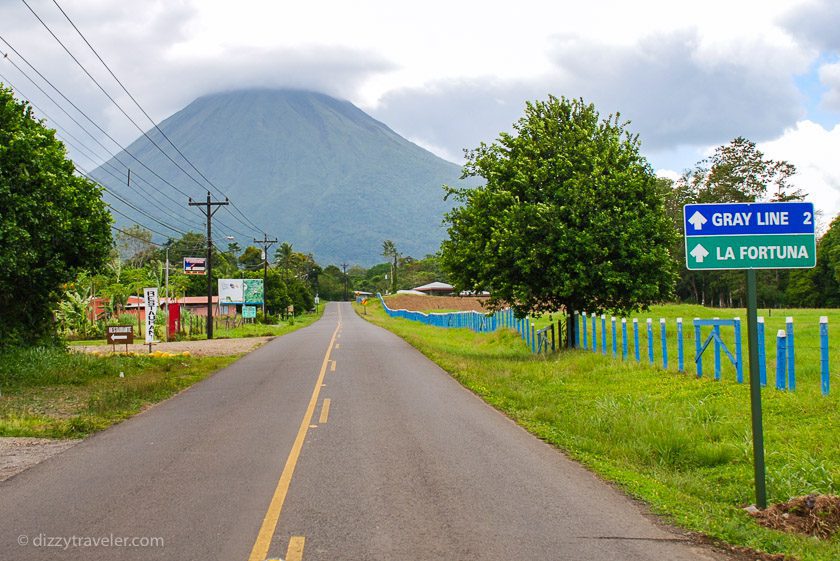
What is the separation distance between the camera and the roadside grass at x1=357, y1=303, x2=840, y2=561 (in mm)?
6875

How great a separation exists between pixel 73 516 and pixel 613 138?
19.6 meters

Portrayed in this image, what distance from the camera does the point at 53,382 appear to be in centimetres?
1769

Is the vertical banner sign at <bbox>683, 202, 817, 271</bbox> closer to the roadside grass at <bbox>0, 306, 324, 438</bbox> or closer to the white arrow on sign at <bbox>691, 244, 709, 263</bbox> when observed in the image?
the white arrow on sign at <bbox>691, 244, 709, 263</bbox>

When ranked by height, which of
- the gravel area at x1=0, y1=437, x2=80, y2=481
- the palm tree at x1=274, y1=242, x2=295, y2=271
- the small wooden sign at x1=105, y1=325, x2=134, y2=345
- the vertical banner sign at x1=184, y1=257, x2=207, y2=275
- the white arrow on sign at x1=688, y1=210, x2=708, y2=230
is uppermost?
the palm tree at x1=274, y1=242, x2=295, y2=271

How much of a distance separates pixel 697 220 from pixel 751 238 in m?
0.56

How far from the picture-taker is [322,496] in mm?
7188

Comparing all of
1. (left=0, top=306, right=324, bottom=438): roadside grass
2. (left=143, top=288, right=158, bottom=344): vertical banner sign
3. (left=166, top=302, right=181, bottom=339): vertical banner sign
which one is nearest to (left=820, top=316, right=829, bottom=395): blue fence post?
(left=0, top=306, right=324, bottom=438): roadside grass

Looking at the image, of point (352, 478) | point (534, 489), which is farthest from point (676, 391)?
point (352, 478)

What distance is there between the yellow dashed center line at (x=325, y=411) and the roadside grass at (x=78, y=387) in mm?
3473

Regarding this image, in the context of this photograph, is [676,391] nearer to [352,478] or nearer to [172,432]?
[352,478]

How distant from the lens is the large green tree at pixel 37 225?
16.1 m

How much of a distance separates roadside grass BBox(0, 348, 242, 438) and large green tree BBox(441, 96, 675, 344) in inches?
374

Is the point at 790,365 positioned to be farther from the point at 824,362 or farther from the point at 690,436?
the point at 690,436

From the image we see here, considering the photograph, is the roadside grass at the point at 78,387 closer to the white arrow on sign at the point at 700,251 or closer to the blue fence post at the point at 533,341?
the white arrow on sign at the point at 700,251
